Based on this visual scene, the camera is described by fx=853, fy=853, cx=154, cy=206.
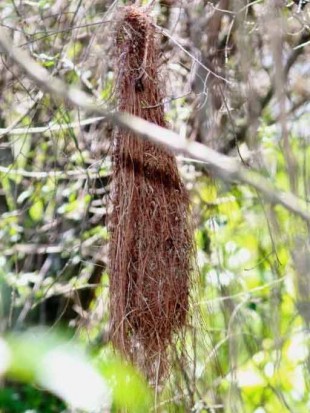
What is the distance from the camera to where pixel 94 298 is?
3789mm

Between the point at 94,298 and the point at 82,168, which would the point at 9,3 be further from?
the point at 94,298

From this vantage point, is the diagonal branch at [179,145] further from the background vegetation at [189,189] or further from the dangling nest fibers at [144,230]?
the background vegetation at [189,189]

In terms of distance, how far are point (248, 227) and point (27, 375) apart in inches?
113

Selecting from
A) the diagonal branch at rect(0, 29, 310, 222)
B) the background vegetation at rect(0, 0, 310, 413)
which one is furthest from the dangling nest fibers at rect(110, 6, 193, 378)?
the diagonal branch at rect(0, 29, 310, 222)

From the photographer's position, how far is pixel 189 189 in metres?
3.36

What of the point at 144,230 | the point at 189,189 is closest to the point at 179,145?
the point at 144,230

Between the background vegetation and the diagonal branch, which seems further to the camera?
the background vegetation

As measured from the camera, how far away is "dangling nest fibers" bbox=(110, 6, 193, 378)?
230 centimetres

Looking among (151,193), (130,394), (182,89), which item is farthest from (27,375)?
(182,89)

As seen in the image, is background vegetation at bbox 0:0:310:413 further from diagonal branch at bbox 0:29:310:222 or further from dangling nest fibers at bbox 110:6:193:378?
diagonal branch at bbox 0:29:310:222

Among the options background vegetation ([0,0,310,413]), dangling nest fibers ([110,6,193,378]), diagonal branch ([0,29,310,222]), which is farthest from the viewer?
background vegetation ([0,0,310,413])

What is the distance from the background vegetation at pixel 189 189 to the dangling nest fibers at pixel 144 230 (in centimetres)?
22

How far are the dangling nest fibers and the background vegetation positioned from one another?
22 cm

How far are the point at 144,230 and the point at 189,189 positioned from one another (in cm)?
107
